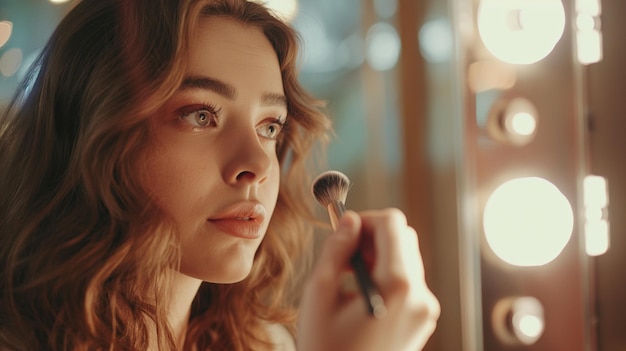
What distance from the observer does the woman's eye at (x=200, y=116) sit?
1.97ft

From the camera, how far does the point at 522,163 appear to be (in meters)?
0.83

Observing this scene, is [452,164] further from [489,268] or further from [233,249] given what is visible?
[233,249]

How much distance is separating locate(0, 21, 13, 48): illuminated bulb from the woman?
0.22ft

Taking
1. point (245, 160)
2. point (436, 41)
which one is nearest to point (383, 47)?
point (436, 41)

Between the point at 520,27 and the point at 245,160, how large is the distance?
45 centimetres

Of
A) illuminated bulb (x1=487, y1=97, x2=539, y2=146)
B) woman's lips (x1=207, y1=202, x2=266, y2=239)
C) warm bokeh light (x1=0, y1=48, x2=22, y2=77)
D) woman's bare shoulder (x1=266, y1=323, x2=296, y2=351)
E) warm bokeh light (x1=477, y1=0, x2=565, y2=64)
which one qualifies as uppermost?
warm bokeh light (x1=477, y1=0, x2=565, y2=64)

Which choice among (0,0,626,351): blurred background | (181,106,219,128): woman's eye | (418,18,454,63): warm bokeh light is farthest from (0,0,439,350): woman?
(418,18,454,63): warm bokeh light

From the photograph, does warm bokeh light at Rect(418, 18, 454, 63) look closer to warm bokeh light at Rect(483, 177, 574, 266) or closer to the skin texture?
warm bokeh light at Rect(483, 177, 574, 266)

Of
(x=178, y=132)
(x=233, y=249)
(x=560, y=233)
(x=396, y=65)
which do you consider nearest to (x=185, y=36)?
(x=178, y=132)

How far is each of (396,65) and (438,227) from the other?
10.3 inches

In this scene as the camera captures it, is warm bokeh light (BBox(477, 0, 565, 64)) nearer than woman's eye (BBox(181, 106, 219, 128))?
No

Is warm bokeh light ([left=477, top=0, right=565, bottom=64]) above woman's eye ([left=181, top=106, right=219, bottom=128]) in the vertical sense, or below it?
above

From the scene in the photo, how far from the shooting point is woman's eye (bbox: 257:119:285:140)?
26.4 inches

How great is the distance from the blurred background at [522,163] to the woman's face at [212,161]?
216mm
